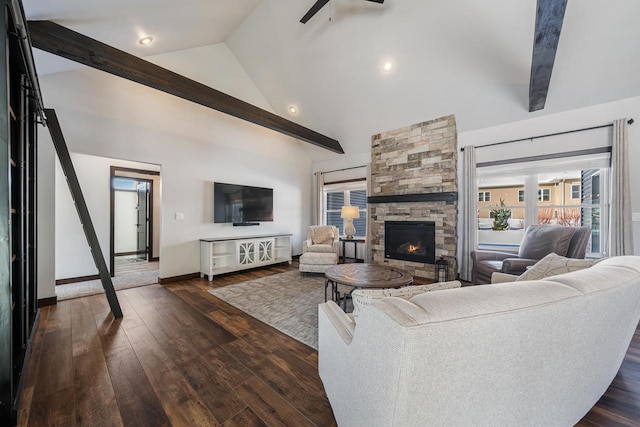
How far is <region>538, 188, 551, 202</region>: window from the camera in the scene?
383 centimetres

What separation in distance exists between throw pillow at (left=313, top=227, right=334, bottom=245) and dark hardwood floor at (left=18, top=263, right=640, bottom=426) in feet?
8.88

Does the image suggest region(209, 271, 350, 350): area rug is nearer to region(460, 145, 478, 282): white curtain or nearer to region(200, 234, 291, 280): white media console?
region(200, 234, 291, 280): white media console

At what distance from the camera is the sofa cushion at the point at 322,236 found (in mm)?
5214

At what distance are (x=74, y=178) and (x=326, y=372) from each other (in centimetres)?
332

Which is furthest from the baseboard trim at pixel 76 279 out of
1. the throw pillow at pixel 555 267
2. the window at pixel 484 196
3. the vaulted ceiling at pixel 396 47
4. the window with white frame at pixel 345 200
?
the window at pixel 484 196

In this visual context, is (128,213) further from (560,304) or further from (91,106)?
(560,304)

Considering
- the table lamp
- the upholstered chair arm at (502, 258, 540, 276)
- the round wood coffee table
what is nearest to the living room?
the table lamp

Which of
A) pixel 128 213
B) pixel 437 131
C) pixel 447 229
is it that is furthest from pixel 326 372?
pixel 128 213

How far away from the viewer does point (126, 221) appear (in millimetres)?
5906

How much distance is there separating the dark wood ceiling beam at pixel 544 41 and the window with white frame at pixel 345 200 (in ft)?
10.8

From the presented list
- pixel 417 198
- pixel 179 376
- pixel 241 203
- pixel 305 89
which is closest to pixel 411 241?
pixel 417 198

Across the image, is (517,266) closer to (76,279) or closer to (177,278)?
(177,278)

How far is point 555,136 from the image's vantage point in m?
3.54

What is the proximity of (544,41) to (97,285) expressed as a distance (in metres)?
6.35
